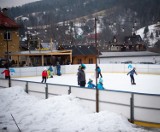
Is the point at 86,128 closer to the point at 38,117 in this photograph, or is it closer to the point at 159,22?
the point at 38,117

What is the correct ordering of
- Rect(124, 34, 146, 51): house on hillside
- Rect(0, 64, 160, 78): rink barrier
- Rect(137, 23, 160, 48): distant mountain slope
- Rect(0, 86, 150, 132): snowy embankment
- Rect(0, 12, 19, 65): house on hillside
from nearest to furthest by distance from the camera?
Rect(0, 86, 150, 132): snowy embankment < Rect(0, 64, 160, 78): rink barrier < Rect(0, 12, 19, 65): house on hillside < Rect(124, 34, 146, 51): house on hillside < Rect(137, 23, 160, 48): distant mountain slope

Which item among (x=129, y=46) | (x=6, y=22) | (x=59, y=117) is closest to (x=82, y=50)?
(x=6, y=22)

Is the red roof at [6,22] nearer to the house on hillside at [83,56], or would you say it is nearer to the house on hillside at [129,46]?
the house on hillside at [83,56]

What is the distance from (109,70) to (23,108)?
1902 centimetres

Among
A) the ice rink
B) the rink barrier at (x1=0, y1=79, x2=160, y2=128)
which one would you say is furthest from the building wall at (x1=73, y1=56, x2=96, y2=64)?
the rink barrier at (x1=0, y1=79, x2=160, y2=128)

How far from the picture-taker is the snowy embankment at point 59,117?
8.13 metres

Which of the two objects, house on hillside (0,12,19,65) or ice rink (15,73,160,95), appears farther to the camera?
house on hillside (0,12,19,65)

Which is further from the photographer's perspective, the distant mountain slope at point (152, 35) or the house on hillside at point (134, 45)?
the distant mountain slope at point (152, 35)

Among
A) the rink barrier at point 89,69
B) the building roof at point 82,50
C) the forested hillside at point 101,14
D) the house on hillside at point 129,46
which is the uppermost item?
the forested hillside at point 101,14

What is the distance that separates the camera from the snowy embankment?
813 cm

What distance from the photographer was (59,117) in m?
9.22

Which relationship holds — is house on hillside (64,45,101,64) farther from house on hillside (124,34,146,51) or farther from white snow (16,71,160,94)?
house on hillside (124,34,146,51)

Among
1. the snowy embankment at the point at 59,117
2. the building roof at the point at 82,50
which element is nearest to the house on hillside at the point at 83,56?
the building roof at the point at 82,50

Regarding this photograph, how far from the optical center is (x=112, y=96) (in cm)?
938
